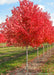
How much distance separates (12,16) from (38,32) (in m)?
2.75

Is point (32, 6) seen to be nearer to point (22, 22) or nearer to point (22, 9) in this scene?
point (22, 9)

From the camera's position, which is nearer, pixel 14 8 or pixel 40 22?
pixel 40 22

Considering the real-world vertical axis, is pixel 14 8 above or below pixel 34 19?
above

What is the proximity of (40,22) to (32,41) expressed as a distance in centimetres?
174

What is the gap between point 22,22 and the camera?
9523mm

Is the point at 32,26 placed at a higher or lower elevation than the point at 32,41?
higher

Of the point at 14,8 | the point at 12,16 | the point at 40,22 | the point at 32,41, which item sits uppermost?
the point at 14,8

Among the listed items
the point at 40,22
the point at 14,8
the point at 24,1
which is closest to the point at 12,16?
the point at 14,8

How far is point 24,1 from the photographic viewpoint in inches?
390

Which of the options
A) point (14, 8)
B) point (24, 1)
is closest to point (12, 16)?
point (14, 8)

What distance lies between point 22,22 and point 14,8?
65.4 inches

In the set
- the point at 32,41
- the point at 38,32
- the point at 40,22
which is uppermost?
the point at 40,22

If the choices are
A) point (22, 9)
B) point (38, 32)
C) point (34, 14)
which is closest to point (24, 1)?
point (22, 9)

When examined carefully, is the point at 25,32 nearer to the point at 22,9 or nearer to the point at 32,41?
the point at 32,41
